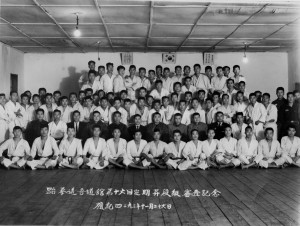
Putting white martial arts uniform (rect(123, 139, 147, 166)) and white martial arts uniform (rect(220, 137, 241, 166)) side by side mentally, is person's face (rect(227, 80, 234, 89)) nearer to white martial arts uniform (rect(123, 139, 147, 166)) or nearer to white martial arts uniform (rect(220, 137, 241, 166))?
white martial arts uniform (rect(220, 137, 241, 166))

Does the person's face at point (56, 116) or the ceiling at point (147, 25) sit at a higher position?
the ceiling at point (147, 25)

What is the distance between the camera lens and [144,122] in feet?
27.0

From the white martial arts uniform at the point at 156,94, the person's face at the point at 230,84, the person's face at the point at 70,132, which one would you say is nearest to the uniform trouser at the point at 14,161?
the person's face at the point at 70,132

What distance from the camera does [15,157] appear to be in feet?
22.9

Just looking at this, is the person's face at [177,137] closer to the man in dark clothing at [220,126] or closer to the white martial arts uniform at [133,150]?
the white martial arts uniform at [133,150]

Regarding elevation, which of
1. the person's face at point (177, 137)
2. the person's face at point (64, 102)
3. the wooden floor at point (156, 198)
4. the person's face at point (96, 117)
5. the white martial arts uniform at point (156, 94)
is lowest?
the wooden floor at point (156, 198)

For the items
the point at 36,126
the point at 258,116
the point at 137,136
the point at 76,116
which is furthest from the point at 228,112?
the point at 36,126

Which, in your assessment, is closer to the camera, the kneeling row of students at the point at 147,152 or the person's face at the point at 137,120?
the kneeling row of students at the point at 147,152

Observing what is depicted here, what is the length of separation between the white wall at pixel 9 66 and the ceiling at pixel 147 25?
28cm

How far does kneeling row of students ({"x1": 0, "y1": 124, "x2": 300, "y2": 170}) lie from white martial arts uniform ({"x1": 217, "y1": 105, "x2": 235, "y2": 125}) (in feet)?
3.04

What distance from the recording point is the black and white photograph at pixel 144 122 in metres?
4.31

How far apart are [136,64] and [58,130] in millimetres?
4148

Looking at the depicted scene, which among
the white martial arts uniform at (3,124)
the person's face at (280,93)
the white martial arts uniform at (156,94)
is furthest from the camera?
the white martial arts uniform at (156,94)

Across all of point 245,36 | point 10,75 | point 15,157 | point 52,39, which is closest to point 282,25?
point 245,36
